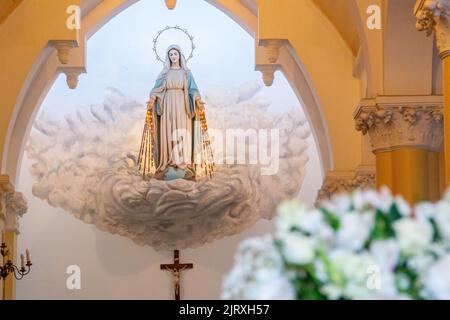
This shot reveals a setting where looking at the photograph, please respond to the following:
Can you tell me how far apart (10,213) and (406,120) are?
6.99m

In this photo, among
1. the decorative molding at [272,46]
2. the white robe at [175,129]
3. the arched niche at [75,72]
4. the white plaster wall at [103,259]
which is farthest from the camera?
the white plaster wall at [103,259]

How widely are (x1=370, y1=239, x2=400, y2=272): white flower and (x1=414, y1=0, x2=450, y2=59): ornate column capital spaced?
570 centimetres

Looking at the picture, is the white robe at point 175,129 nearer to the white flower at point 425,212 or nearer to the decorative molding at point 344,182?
the decorative molding at point 344,182

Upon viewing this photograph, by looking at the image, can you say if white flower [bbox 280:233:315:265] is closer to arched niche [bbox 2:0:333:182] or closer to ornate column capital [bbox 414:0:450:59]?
ornate column capital [bbox 414:0:450:59]

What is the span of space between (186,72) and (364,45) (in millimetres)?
8861

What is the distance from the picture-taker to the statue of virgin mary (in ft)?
65.0

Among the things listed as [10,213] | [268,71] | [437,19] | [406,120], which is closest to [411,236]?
[437,19]

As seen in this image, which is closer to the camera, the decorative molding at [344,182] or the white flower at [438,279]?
the white flower at [438,279]

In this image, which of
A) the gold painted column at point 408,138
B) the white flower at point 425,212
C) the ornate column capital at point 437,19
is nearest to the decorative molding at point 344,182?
the gold painted column at point 408,138

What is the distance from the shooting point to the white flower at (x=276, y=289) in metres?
1.90

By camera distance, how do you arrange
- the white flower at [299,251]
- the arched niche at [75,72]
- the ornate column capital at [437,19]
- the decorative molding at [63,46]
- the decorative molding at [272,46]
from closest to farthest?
the white flower at [299,251]
the ornate column capital at [437,19]
the decorative molding at [63,46]
the decorative molding at [272,46]
the arched niche at [75,72]

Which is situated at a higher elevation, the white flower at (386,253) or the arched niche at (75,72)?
the arched niche at (75,72)

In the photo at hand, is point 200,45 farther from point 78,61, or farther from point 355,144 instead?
point 355,144

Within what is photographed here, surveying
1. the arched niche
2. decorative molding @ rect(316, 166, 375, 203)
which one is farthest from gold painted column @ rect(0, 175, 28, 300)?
decorative molding @ rect(316, 166, 375, 203)
